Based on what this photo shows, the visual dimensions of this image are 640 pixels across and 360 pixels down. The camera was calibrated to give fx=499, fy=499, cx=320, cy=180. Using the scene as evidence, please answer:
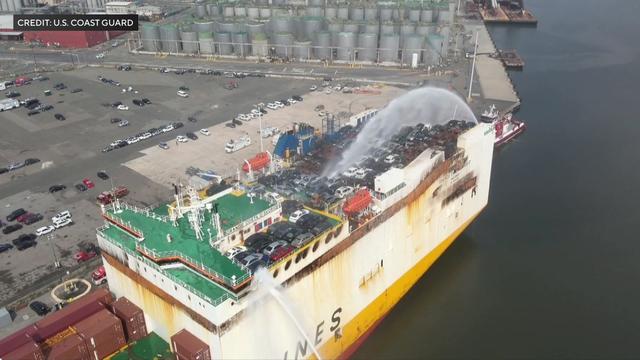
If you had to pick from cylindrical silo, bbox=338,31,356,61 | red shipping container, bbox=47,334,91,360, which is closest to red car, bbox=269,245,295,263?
red shipping container, bbox=47,334,91,360

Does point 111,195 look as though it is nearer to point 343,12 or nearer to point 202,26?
point 202,26

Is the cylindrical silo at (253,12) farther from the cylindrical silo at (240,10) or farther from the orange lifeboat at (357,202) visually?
the orange lifeboat at (357,202)

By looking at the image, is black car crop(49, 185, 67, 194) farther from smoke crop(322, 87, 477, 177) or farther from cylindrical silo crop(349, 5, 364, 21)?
cylindrical silo crop(349, 5, 364, 21)

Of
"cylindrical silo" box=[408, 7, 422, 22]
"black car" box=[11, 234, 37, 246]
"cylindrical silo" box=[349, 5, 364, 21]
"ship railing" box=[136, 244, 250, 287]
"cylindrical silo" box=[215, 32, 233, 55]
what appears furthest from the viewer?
"cylindrical silo" box=[349, 5, 364, 21]

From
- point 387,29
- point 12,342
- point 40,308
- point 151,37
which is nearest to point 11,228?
point 40,308

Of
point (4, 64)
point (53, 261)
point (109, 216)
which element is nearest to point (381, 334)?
point (109, 216)
